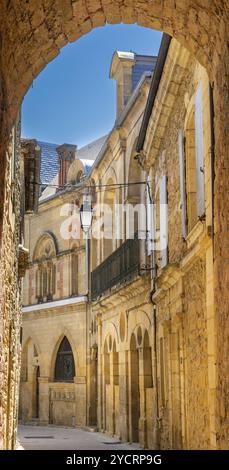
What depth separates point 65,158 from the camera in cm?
3159

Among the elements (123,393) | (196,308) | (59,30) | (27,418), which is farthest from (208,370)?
(27,418)

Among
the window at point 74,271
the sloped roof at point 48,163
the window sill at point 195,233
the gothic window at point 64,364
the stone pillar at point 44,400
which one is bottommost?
the stone pillar at point 44,400

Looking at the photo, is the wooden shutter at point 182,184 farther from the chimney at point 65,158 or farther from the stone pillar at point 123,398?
the chimney at point 65,158

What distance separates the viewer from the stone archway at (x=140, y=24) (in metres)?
6.33

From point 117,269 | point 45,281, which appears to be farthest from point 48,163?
point 117,269

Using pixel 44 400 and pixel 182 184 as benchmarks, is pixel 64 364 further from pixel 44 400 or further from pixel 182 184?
pixel 182 184

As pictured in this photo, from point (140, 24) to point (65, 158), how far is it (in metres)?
24.2

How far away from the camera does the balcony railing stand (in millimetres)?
17312

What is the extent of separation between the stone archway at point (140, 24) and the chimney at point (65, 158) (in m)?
23.7

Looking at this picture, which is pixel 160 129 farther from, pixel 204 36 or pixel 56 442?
pixel 56 442

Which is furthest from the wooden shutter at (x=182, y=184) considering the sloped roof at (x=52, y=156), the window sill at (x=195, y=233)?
the sloped roof at (x=52, y=156)

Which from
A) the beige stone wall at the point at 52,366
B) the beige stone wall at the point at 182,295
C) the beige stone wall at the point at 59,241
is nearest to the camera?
the beige stone wall at the point at 182,295
